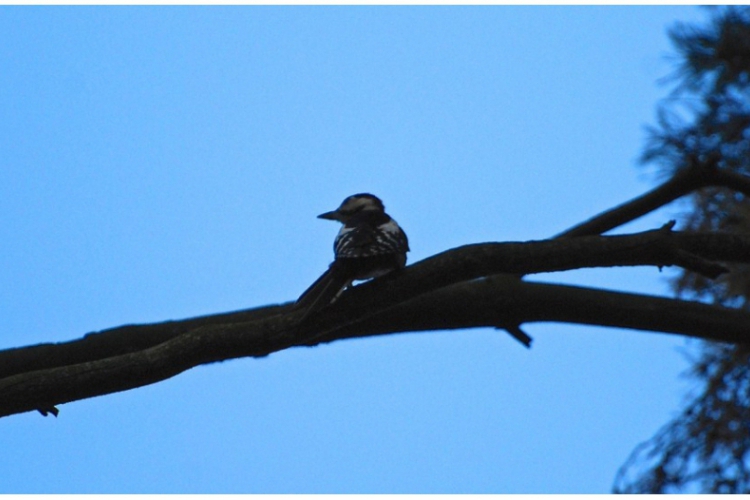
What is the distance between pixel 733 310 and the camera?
179 inches

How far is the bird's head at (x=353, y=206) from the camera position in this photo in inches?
211

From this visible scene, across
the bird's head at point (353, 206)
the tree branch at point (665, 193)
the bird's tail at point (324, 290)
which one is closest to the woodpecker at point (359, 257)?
the bird's tail at point (324, 290)

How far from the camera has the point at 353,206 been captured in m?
5.39

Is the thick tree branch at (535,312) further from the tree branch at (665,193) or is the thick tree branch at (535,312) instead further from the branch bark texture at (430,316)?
the tree branch at (665,193)

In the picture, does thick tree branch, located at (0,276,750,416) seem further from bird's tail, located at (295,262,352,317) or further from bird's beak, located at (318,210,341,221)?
bird's beak, located at (318,210,341,221)

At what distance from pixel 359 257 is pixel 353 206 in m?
1.57

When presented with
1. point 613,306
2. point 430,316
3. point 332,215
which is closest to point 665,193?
point 613,306

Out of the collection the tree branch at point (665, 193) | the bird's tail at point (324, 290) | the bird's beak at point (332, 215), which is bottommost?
the bird's tail at point (324, 290)

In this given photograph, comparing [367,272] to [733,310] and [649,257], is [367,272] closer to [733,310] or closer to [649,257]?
[649,257]

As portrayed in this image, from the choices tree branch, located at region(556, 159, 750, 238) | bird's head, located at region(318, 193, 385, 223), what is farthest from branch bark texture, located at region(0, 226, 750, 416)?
bird's head, located at region(318, 193, 385, 223)

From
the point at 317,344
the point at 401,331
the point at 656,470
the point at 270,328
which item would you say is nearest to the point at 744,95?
the point at 656,470

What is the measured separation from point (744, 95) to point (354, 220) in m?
2.81

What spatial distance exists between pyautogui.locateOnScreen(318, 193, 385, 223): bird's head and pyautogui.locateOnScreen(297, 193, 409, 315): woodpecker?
742mm

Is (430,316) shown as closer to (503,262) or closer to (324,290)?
(503,262)
